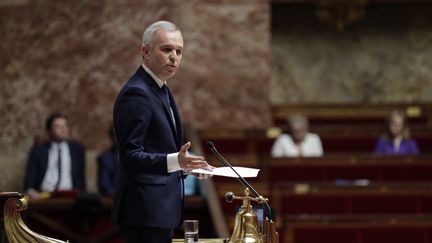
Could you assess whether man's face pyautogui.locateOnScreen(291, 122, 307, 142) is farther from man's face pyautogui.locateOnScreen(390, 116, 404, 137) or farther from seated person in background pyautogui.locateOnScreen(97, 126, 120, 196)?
seated person in background pyautogui.locateOnScreen(97, 126, 120, 196)

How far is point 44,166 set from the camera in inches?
244

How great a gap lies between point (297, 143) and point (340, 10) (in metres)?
1.91

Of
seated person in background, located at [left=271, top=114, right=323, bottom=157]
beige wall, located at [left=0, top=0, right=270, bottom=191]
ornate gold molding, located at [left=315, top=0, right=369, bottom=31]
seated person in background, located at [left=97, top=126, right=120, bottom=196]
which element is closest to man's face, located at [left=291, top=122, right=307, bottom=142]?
seated person in background, located at [left=271, top=114, right=323, bottom=157]

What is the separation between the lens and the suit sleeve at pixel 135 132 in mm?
2582

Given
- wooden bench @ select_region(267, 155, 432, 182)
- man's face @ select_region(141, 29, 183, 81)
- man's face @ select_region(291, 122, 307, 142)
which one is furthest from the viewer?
man's face @ select_region(291, 122, 307, 142)

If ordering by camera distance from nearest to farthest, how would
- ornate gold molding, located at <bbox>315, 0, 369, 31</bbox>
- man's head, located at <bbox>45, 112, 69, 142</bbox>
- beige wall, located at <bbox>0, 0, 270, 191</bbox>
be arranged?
man's head, located at <bbox>45, 112, 69, 142</bbox> → beige wall, located at <bbox>0, 0, 270, 191</bbox> → ornate gold molding, located at <bbox>315, 0, 369, 31</bbox>

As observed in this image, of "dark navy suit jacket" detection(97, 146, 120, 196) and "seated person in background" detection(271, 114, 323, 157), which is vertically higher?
"seated person in background" detection(271, 114, 323, 157)

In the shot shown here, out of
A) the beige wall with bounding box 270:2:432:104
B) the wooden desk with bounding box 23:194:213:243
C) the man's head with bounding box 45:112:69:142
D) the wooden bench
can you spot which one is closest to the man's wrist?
the wooden desk with bounding box 23:194:213:243

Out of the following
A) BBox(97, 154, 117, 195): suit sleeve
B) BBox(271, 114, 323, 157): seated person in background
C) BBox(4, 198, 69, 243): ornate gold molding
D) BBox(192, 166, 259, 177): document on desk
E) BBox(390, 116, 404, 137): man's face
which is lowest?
BBox(4, 198, 69, 243): ornate gold molding

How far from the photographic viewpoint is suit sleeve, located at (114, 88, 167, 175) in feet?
8.47

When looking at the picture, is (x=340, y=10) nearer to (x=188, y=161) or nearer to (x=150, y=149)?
(x=150, y=149)

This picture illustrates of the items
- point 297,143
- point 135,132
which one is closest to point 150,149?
point 135,132

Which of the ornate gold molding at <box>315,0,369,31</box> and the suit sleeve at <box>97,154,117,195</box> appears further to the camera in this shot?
the ornate gold molding at <box>315,0,369,31</box>

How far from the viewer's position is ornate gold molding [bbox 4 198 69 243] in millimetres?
2666
